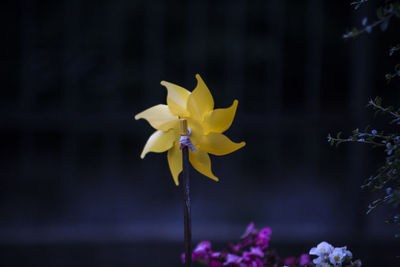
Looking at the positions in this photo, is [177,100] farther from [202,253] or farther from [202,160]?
[202,253]

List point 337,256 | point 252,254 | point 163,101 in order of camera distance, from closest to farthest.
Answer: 1. point 337,256
2. point 252,254
3. point 163,101

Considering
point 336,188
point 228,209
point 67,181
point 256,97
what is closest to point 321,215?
point 336,188

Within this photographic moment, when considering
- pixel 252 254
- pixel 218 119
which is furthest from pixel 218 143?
pixel 252 254

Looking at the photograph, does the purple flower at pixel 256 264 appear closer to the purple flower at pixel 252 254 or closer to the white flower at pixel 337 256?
the purple flower at pixel 252 254

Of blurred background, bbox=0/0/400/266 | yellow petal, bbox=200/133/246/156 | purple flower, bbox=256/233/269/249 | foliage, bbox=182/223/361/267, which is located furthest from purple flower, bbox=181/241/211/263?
blurred background, bbox=0/0/400/266

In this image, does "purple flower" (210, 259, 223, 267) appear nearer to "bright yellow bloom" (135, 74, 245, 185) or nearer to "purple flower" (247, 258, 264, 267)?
"purple flower" (247, 258, 264, 267)

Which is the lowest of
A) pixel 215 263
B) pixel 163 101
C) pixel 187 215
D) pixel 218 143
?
pixel 215 263
